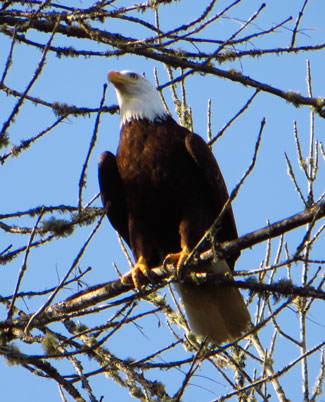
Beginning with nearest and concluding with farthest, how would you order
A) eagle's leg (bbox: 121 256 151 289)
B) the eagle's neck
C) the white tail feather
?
A: eagle's leg (bbox: 121 256 151 289) < the white tail feather < the eagle's neck

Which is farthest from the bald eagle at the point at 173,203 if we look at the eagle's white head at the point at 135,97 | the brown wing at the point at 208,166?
the eagle's white head at the point at 135,97

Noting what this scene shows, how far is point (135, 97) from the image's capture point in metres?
5.14

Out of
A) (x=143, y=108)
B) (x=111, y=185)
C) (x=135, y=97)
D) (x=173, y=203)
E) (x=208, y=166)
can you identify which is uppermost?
(x=135, y=97)

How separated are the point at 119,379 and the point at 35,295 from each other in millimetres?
669

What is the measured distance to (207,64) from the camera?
3658 mm

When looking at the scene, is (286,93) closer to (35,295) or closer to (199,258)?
(199,258)

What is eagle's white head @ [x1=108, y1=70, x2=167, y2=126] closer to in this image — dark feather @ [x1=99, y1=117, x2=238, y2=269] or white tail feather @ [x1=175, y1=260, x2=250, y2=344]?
dark feather @ [x1=99, y1=117, x2=238, y2=269]

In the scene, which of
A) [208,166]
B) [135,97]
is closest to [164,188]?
[208,166]

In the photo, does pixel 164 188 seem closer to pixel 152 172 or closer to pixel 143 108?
pixel 152 172

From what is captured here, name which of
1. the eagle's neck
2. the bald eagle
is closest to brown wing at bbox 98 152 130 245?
the bald eagle

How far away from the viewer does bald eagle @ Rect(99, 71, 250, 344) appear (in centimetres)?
441

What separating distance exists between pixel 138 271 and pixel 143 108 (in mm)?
1359

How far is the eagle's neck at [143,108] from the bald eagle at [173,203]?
0.27 ft

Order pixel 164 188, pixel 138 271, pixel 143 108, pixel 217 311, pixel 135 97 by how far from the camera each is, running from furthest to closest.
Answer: pixel 135 97, pixel 143 108, pixel 217 311, pixel 164 188, pixel 138 271
